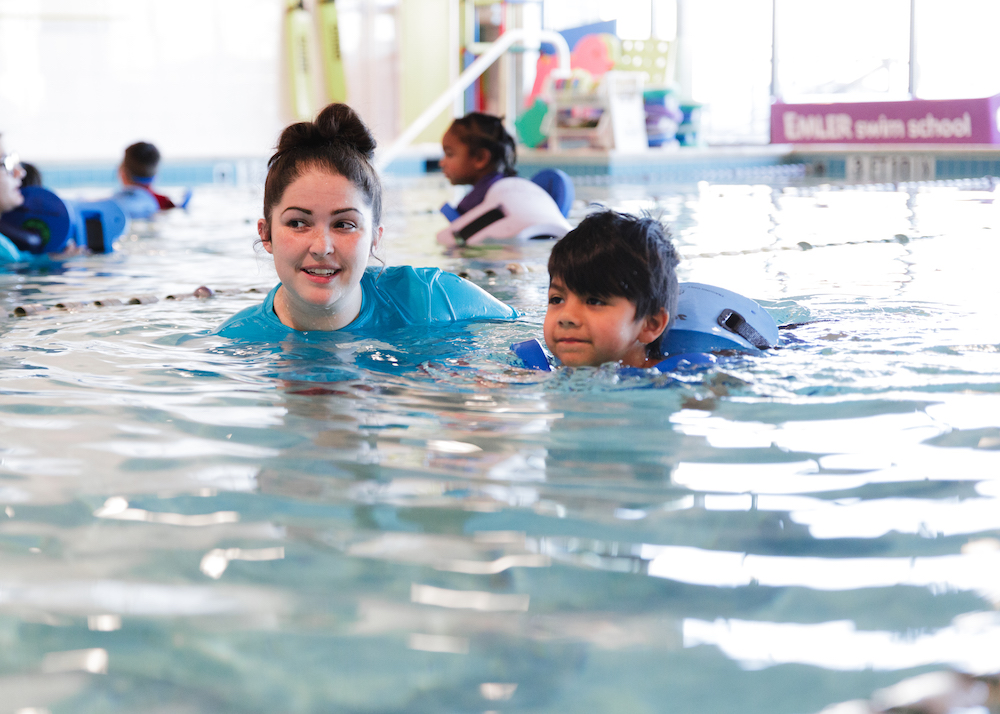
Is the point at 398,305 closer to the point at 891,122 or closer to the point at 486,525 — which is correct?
the point at 486,525

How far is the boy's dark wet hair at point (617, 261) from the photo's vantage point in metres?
2.52

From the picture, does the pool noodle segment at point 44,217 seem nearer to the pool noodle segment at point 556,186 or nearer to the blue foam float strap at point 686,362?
the pool noodle segment at point 556,186

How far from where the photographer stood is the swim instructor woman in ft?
9.42

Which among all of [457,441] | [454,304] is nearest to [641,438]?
[457,441]

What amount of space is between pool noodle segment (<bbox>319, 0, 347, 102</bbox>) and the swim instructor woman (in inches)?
517

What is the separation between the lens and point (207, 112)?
50.4 feet

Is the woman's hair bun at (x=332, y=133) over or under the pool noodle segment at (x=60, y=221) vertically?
over

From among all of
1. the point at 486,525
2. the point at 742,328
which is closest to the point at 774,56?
the point at 742,328

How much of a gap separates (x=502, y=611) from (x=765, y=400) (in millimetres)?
1202

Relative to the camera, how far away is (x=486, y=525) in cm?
164

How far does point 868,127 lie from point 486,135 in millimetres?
8581

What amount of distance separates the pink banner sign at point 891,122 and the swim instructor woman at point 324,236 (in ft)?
35.3

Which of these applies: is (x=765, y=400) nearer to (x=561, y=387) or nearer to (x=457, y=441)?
(x=561, y=387)

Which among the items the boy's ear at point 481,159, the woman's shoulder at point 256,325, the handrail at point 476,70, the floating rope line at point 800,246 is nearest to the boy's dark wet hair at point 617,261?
the woman's shoulder at point 256,325
